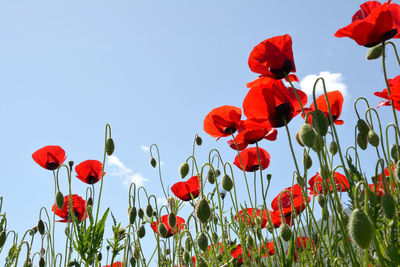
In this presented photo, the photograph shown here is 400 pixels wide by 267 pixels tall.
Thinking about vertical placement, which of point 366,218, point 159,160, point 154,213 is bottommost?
point 366,218

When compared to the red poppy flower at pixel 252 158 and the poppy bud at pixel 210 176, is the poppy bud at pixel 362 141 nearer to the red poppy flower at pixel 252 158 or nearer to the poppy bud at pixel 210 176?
the red poppy flower at pixel 252 158

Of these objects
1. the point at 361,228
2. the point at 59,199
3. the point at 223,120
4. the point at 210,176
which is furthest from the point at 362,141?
the point at 59,199

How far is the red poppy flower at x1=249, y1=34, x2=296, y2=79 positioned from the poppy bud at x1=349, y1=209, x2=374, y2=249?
81cm

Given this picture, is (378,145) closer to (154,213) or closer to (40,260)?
(154,213)

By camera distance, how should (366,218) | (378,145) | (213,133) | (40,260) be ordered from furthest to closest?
(40,260), (213,133), (378,145), (366,218)

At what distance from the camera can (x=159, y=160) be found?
330cm

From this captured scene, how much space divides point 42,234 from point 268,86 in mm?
2044

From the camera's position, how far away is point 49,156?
9.98 feet

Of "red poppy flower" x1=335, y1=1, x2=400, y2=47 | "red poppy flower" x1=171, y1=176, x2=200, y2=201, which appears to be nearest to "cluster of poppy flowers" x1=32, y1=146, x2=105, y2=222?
"red poppy flower" x1=171, y1=176, x2=200, y2=201

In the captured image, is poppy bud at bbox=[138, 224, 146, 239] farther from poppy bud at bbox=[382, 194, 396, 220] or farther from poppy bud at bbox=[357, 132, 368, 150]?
poppy bud at bbox=[382, 194, 396, 220]

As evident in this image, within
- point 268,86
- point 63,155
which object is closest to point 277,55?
point 268,86

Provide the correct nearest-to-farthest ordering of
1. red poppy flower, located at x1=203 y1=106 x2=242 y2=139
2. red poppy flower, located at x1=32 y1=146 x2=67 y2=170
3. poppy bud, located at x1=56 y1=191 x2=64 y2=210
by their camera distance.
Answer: red poppy flower, located at x1=203 y1=106 x2=242 y2=139 < poppy bud, located at x1=56 y1=191 x2=64 y2=210 < red poppy flower, located at x1=32 y1=146 x2=67 y2=170

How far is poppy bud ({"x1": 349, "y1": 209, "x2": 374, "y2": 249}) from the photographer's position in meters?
1.00

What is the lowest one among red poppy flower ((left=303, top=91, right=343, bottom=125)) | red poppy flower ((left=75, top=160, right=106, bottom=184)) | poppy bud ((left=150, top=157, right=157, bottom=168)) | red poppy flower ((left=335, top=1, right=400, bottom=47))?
red poppy flower ((left=303, top=91, right=343, bottom=125))
